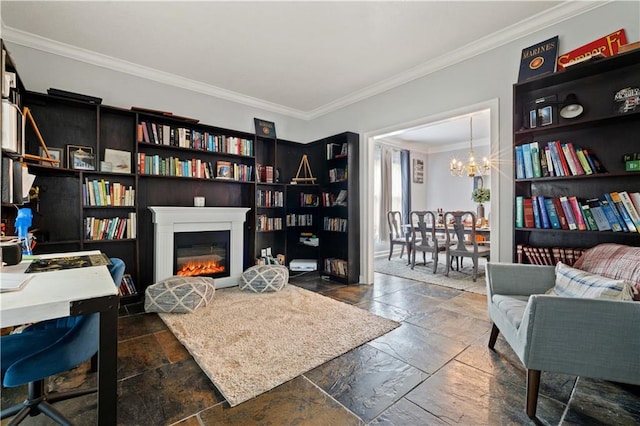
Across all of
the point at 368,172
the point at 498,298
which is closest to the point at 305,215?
the point at 368,172

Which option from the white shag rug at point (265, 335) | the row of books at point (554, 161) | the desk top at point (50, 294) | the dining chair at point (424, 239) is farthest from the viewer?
the dining chair at point (424, 239)

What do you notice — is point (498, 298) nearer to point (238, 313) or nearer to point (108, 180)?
point (238, 313)

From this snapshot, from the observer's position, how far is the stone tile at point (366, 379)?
5.25 feet

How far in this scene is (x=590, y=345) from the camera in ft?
4.67

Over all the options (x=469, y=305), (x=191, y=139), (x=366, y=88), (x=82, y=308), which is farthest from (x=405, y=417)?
(x=366, y=88)

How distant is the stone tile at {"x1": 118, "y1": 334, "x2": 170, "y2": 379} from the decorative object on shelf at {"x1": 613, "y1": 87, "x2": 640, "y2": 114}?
3.64 meters

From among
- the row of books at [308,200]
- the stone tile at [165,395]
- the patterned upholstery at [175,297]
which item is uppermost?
the row of books at [308,200]

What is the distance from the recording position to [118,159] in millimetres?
3260

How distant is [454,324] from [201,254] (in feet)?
10.0

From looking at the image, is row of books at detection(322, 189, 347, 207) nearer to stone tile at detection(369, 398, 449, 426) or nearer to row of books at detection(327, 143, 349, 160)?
row of books at detection(327, 143, 349, 160)

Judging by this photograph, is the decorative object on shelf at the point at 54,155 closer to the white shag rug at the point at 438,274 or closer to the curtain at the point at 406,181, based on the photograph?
the white shag rug at the point at 438,274

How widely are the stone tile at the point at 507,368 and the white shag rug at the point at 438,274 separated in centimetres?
163

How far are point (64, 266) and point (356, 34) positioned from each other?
2.92 m

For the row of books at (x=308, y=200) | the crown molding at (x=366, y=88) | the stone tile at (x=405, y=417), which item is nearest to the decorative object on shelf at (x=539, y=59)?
the crown molding at (x=366, y=88)
